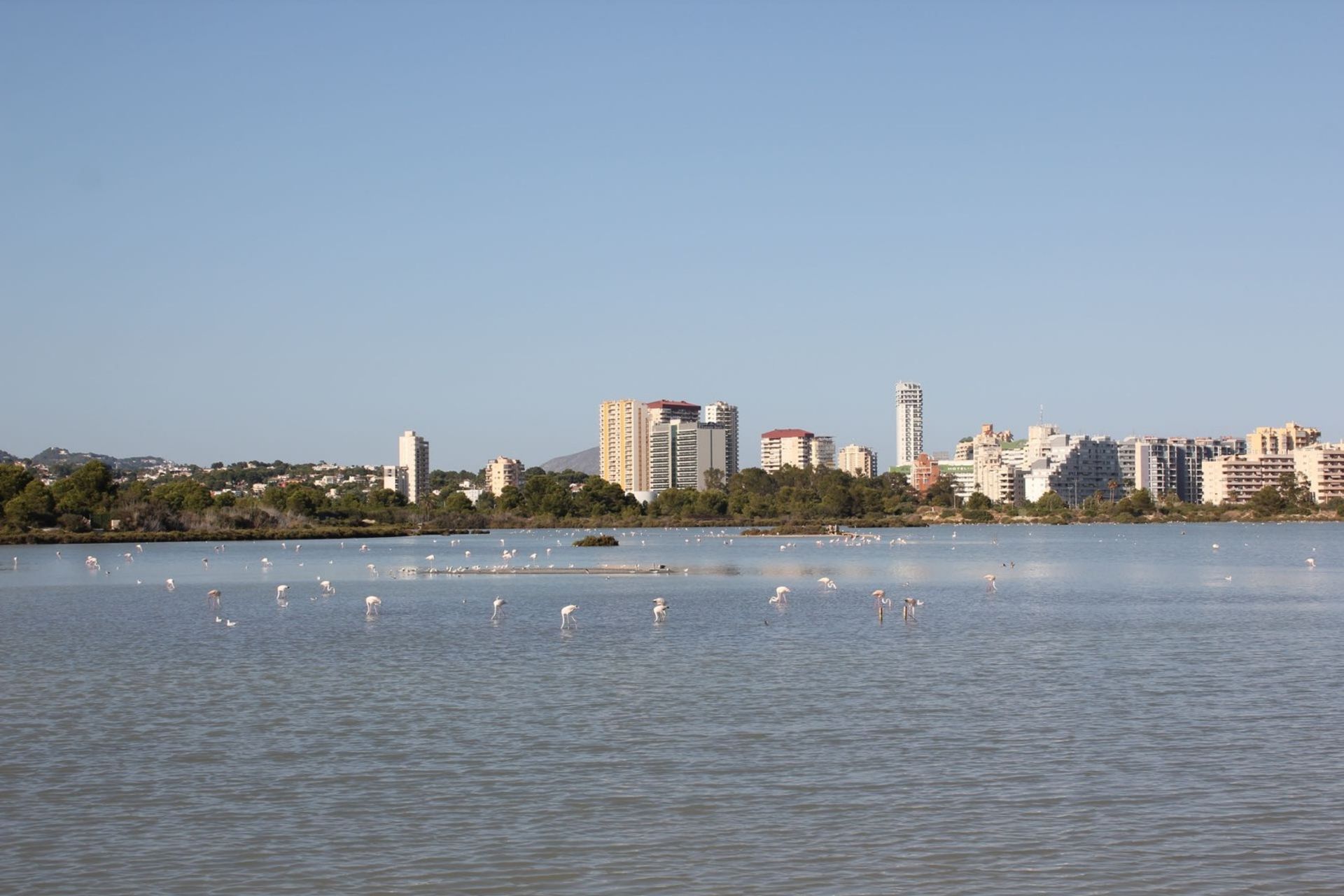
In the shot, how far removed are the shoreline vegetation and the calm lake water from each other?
304 ft

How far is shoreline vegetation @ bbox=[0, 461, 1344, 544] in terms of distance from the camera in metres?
127

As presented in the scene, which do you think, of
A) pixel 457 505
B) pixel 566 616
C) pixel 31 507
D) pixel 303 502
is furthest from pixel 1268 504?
pixel 566 616

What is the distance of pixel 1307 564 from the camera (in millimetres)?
70312

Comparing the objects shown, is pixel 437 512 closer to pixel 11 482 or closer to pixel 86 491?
pixel 86 491

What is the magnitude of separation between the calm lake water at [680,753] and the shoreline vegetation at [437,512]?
304 feet

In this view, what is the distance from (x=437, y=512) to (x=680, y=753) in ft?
531

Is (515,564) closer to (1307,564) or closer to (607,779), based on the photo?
(1307,564)

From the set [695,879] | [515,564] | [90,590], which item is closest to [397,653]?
[695,879]

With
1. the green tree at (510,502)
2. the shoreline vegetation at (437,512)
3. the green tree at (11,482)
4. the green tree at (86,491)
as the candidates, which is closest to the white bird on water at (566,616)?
the shoreline vegetation at (437,512)

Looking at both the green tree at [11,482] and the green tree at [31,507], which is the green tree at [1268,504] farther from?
the green tree at [11,482]

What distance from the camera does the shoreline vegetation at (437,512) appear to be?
417ft

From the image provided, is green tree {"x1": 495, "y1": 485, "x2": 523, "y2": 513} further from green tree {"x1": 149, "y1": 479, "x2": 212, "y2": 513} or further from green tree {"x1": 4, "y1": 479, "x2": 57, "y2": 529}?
green tree {"x1": 4, "y1": 479, "x2": 57, "y2": 529}

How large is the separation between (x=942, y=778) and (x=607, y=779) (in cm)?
380

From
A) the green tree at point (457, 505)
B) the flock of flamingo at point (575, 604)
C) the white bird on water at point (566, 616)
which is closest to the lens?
the white bird on water at point (566, 616)
